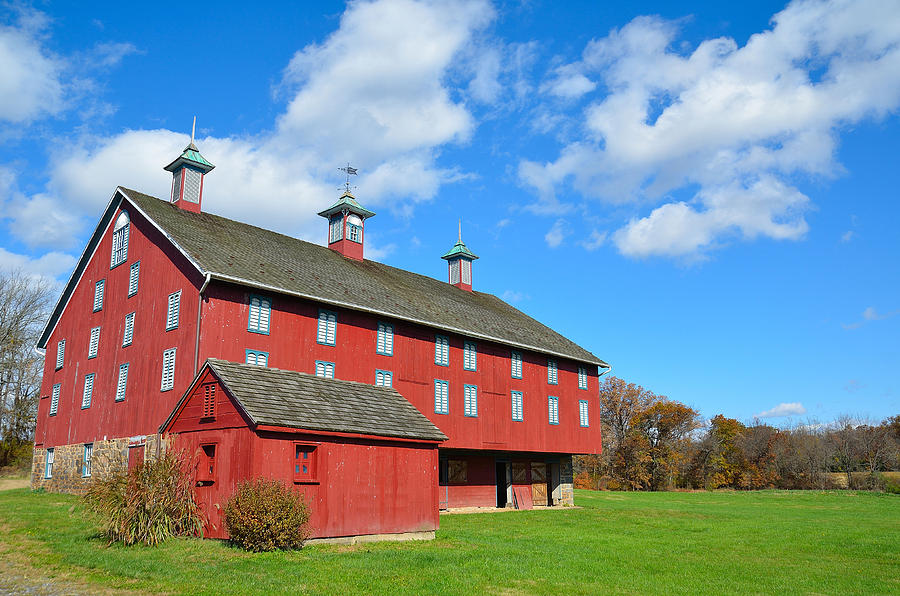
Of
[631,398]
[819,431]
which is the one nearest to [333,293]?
[631,398]

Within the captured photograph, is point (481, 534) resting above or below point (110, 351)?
below

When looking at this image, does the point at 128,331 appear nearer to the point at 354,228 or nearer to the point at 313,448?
the point at 354,228

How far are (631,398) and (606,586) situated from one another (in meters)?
56.3

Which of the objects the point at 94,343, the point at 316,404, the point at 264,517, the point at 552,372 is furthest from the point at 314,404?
the point at 552,372

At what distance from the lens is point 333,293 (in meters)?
24.9

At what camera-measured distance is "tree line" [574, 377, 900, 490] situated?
65.1 m

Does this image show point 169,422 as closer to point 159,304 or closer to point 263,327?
point 263,327

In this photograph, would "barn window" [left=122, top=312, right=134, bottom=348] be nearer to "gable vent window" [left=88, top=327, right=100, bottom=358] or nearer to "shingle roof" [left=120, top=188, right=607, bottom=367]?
"gable vent window" [left=88, top=327, right=100, bottom=358]

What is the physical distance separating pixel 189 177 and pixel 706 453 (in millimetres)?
57773

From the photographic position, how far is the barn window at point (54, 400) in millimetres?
28734

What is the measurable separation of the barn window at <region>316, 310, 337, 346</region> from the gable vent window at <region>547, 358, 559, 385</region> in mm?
12995

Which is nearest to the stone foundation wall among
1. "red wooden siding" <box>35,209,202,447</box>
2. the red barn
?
the red barn

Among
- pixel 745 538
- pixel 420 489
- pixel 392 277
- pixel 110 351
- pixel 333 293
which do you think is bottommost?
pixel 745 538

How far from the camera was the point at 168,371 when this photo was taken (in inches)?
874
